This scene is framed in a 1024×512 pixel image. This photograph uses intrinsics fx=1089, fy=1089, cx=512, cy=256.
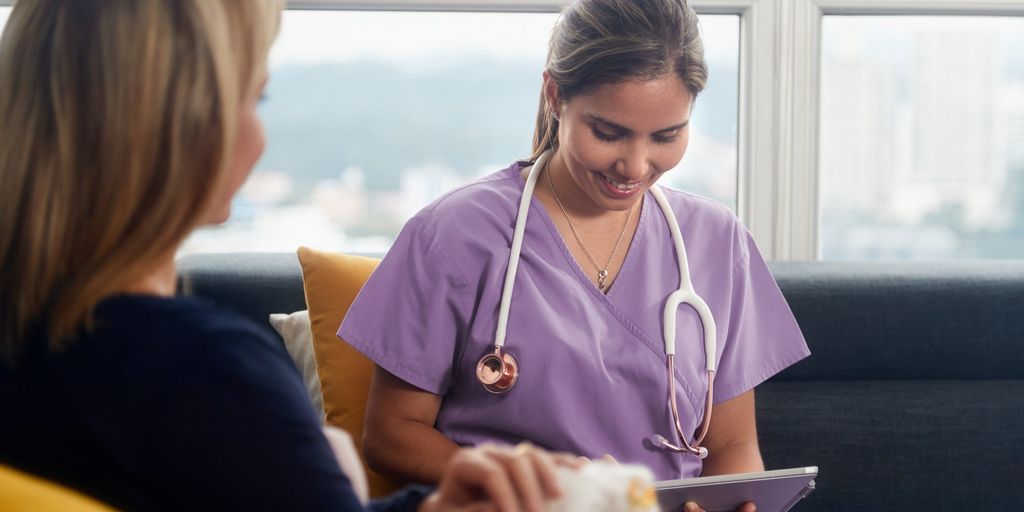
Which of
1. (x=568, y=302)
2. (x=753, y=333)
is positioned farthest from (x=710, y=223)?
(x=568, y=302)

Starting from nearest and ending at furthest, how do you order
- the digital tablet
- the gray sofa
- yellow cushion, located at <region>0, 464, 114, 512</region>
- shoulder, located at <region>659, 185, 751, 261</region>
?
yellow cushion, located at <region>0, 464, 114, 512</region>
the digital tablet
shoulder, located at <region>659, 185, 751, 261</region>
the gray sofa

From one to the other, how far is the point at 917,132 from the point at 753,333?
101cm

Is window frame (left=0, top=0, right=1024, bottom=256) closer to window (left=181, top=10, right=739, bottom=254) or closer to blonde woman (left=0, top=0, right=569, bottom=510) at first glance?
window (left=181, top=10, right=739, bottom=254)

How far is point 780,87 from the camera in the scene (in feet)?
7.66

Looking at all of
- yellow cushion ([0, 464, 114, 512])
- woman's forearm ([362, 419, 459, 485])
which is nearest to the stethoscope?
woman's forearm ([362, 419, 459, 485])

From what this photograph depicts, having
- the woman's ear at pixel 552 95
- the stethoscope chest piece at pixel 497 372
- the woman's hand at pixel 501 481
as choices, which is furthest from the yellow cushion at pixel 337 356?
the woman's hand at pixel 501 481

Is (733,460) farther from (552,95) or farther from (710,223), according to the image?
(552,95)

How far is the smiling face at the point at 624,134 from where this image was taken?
57.6 inches

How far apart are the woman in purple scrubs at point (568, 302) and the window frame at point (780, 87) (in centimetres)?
84

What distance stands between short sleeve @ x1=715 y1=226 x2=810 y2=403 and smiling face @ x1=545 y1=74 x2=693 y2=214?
0.75 ft

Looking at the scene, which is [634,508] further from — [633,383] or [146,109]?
[633,383]

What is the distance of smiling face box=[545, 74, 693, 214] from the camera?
57.6 inches

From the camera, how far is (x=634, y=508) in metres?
0.59

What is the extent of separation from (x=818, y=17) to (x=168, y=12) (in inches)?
77.5
